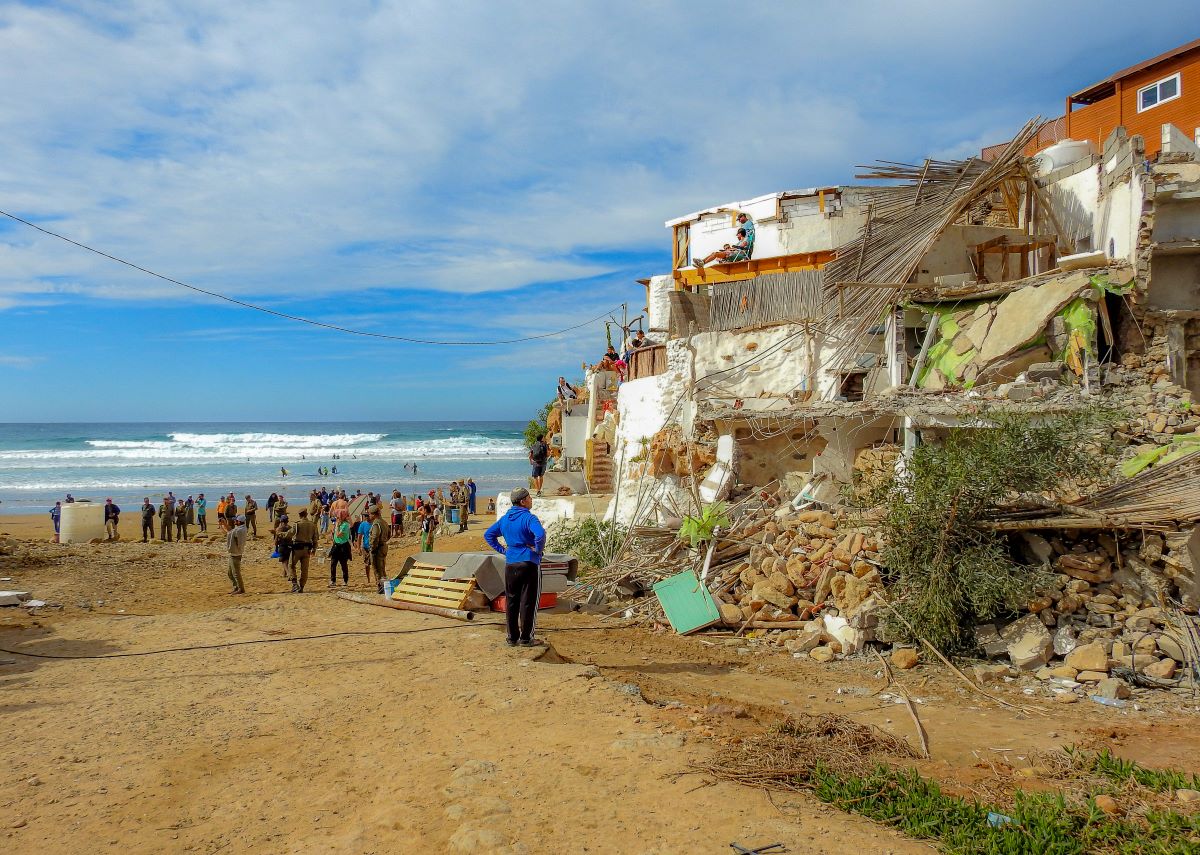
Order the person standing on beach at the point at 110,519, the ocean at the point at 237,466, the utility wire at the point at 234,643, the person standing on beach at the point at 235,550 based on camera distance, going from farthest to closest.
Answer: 1. the ocean at the point at 237,466
2. the person standing on beach at the point at 110,519
3. the person standing on beach at the point at 235,550
4. the utility wire at the point at 234,643

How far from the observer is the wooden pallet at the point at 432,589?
9.93 meters

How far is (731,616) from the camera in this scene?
9969 mm

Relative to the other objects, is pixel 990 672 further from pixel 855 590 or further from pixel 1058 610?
pixel 855 590

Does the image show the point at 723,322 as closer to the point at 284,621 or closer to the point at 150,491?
the point at 284,621

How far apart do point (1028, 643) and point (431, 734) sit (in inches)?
230

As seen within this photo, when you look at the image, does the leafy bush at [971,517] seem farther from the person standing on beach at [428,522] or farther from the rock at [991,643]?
the person standing on beach at [428,522]

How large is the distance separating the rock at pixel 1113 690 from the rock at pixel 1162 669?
0.32 m

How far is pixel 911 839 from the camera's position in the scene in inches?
161

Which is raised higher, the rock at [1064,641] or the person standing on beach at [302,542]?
the person standing on beach at [302,542]

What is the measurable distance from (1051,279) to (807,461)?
15.9 feet

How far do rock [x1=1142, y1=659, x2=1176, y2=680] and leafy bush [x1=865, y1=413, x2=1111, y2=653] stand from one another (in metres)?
1.10

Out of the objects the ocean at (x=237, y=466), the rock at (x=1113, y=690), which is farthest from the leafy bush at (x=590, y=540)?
the ocean at (x=237, y=466)

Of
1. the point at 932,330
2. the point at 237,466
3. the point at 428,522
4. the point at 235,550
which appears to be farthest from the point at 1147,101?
the point at 237,466

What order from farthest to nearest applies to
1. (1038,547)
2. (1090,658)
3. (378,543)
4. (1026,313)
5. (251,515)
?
(251,515), (378,543), (1026,313), (1038,547), (1090,658)
